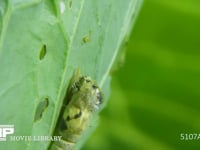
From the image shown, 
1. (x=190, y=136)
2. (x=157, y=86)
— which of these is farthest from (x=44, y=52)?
(x=190, y=136)

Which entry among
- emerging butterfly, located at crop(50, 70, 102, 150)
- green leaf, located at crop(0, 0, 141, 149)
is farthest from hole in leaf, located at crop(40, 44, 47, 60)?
emerging butterfly, located at crop(50, 70, 102, 150)

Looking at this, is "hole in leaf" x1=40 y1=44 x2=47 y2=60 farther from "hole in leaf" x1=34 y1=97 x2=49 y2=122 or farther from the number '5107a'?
the number '5107a'

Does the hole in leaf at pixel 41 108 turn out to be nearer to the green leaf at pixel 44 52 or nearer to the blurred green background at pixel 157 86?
the green leaf at pixel 44 52

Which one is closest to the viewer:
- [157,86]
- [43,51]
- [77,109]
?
[43,51]

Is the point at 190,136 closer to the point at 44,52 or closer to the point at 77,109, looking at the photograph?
the point at 77,109

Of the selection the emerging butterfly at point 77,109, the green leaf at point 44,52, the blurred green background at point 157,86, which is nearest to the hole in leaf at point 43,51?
the green leaf at point 44,52

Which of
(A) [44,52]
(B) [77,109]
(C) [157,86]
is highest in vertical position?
(A) [44,52]
